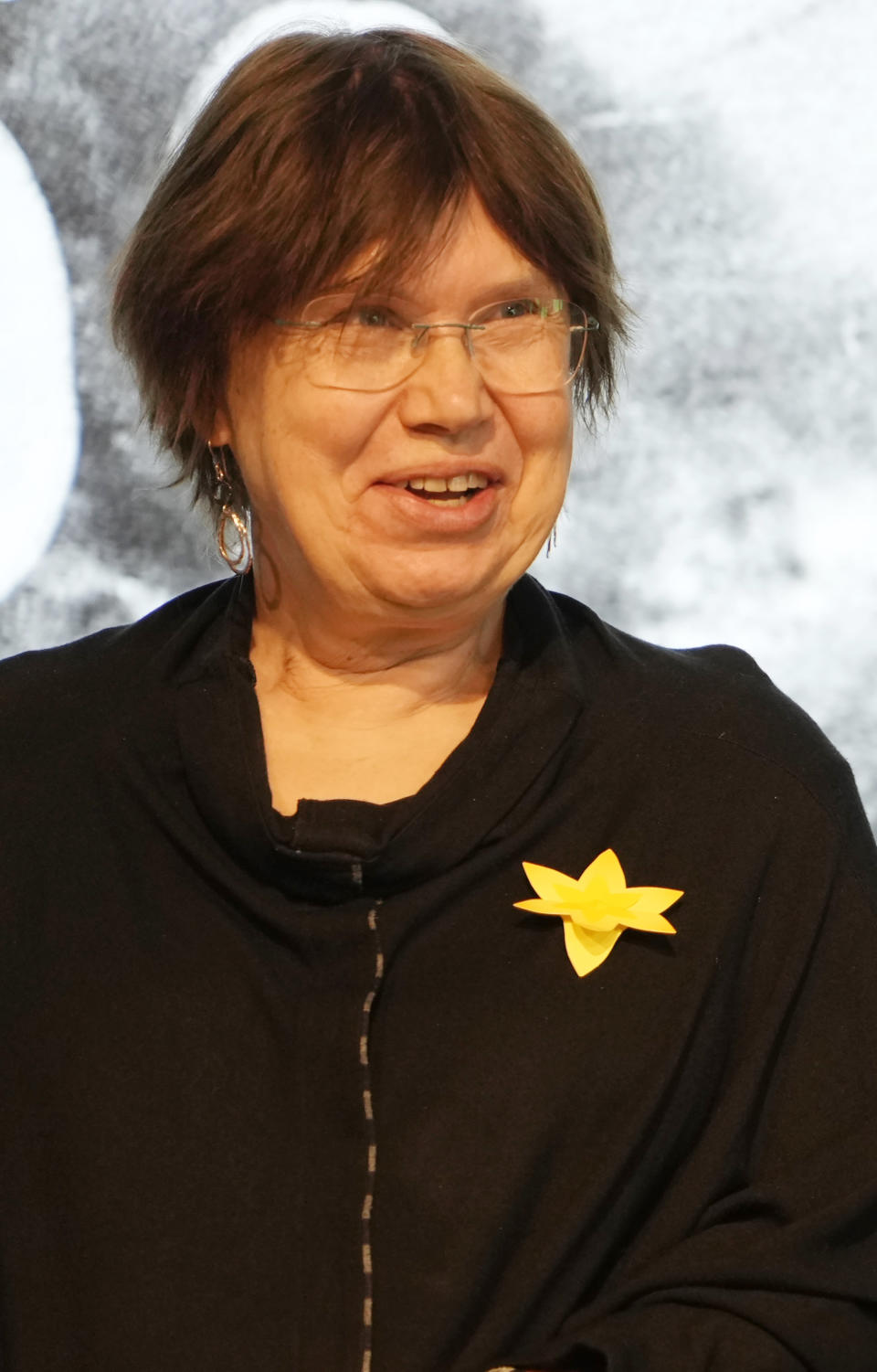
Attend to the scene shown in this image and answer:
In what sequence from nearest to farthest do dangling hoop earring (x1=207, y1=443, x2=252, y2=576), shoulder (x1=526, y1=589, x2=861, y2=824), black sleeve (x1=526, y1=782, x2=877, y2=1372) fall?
black sleeve (x1=526, y1=782, x2=877, y2=1372), shoulder (x1=526, y1=589, x2=861, y2=824), dangling hoop earring (x1=207, y1=443, x2=252, y2=576)

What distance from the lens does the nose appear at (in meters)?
1.42

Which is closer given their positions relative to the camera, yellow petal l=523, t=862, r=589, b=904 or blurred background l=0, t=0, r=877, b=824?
yellow petal l=523, t=862, r=589, b=904

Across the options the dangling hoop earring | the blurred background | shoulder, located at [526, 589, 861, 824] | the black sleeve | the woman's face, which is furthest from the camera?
the blurred background

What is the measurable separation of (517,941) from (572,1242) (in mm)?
234

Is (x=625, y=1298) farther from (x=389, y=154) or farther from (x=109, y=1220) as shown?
(x=389, y=154)

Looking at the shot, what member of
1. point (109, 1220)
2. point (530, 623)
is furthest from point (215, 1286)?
point (530, 623)

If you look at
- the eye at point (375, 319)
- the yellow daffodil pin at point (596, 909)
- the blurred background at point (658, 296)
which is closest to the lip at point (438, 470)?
the eye at point (375, 319)

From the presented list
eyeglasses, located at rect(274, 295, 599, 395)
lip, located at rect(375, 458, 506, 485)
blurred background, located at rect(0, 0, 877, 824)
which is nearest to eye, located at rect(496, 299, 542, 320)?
eyeglasses, located at rect(274, 295, 599, 395)

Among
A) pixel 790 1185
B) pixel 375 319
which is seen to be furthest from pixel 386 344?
pixel 790 1185

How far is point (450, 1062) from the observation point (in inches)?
56.6

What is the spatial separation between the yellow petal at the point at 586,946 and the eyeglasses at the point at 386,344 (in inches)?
17.1

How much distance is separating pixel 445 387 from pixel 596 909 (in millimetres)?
426

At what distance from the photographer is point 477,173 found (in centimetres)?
145

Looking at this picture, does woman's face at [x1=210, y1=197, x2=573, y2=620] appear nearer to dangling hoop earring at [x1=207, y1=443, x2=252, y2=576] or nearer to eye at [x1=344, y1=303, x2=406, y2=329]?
eye at [x1=344, y1=303, x2=406, y2=329]
